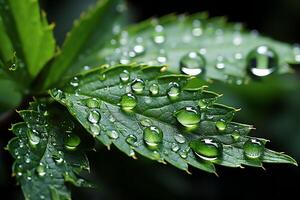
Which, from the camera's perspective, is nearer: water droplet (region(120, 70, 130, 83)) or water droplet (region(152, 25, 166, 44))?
water droplet (region(120, 70, 130, 83))

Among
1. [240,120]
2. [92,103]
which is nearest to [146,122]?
[92,103]

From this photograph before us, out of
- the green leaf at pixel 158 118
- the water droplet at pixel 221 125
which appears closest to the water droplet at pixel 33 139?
the green leaf at pixel 158 118

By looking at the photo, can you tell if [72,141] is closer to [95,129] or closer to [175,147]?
[95,129]

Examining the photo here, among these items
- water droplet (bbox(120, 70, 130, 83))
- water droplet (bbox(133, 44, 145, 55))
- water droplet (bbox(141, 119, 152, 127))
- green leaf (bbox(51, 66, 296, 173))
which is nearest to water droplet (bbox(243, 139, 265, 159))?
green leaf (bbox(51, 66, 296, 173))

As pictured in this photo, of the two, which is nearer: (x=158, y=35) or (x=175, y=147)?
(x=175, y=147)

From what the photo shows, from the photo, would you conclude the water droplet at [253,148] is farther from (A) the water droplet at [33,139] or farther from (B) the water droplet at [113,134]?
(A) the water droplet at [33,139]

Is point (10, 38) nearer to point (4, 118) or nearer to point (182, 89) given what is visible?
point (4, 118)

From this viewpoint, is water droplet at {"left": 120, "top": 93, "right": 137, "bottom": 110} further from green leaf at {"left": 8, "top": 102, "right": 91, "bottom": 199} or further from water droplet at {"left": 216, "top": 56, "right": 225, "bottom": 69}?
water droplet at {"left": 216, "top": 56, "right": 225, "bottom": 69}

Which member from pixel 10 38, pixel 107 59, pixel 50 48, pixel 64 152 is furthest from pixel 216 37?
pixel 64 152
